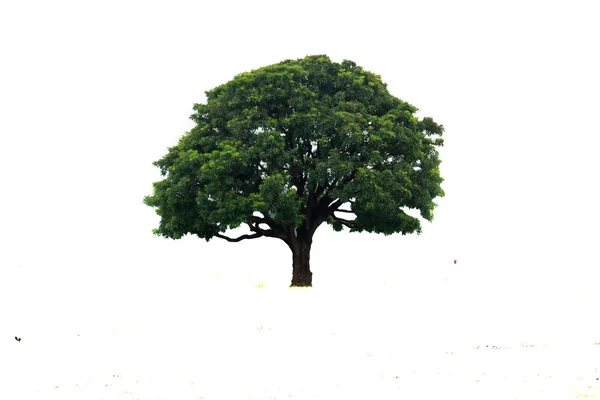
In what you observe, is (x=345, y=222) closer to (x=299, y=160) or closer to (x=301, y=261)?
(x=301, y=261)

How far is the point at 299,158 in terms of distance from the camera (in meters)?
32.8

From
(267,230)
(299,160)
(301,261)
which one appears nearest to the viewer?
(299,160)

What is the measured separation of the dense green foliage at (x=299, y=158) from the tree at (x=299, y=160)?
0.19 ft

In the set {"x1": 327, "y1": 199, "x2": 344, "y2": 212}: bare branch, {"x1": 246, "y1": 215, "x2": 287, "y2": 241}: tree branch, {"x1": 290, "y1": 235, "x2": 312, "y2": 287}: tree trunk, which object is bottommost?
{"x1": 290, "y1": 235, "x2": 312, "y2": 287}: tree trunk

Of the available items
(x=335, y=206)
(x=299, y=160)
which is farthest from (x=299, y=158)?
(x=335, y=206)

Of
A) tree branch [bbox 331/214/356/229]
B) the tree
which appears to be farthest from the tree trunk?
tree branch [bbox 331/214/356/229]

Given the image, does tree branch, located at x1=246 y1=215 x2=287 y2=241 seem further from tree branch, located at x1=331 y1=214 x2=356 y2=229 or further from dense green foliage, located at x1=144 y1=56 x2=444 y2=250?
tree branch, located at x1=331 y1=214 x2=356 y2=229

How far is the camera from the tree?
101 ft

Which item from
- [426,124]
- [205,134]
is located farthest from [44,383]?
[426,124]

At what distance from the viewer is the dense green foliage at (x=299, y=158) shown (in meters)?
30.6

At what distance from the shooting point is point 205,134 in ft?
112

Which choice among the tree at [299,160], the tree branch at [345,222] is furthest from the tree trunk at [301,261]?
the tree branch at [345,222]

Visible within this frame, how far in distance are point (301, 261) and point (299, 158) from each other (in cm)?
631

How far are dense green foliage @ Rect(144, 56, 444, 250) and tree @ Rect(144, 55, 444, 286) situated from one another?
0.06 meters
